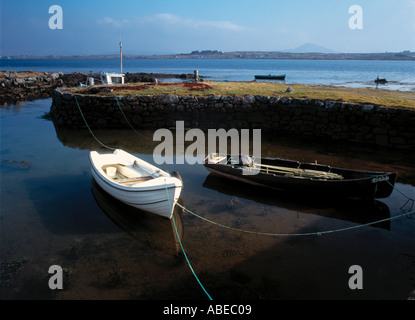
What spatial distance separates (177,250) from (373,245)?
4.60m

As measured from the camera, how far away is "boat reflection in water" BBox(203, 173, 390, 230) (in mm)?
8484

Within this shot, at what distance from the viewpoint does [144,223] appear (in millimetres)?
8086

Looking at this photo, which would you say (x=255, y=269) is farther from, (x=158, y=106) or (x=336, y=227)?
(x=158, y=106)

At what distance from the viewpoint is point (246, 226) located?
25.9 feet

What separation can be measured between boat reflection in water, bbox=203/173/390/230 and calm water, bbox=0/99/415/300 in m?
0.03

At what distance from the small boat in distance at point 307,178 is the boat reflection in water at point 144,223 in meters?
2.34

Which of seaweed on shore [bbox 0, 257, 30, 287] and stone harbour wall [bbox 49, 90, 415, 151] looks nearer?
seaweed on shore [bbox 0, 257, 30, 287]

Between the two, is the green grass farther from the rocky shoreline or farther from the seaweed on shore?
the seaweed on shore

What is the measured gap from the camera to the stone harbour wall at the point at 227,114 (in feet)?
51.7

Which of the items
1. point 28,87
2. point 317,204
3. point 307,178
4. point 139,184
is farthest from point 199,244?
point 28,87

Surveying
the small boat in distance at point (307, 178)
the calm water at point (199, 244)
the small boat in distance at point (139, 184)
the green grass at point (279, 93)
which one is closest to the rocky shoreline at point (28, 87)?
the green grass at point (279, 93)

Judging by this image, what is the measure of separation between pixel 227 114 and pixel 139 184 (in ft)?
35.9

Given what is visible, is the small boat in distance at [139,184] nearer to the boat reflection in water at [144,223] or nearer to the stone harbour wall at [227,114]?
the boat reflection in water at [144,223]
